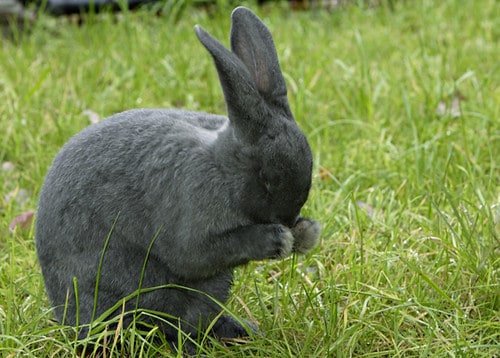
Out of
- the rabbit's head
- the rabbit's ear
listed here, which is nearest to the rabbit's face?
the rabbit's head

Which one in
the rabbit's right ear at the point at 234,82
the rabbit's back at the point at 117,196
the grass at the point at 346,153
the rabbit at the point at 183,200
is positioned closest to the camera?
the rabbit's right ear at the point at 234,82

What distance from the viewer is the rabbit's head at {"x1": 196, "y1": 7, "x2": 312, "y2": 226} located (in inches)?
98.6

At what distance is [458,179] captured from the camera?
3828mm

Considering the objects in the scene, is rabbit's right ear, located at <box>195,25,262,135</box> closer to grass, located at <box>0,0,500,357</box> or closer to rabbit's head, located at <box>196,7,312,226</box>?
rabbit's head, located at <box>196,7,312,226</box>

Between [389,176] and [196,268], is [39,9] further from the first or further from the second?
[196,268]

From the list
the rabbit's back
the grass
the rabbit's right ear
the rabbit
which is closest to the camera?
the rabbit's right ear

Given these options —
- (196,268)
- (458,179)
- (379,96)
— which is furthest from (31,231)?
(379,96)

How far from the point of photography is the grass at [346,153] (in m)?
2.82

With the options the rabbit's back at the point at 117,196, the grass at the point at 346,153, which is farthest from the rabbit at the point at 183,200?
the grass at the point at 346,153

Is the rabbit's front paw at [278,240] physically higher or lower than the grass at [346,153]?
higher

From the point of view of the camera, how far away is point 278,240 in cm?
254

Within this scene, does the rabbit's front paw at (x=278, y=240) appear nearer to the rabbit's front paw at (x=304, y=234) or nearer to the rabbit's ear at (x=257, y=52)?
the rabbit's front paw at (x=304, y=234)

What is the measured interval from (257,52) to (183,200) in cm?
46

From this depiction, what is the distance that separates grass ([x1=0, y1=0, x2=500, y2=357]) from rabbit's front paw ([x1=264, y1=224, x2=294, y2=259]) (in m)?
0.31
